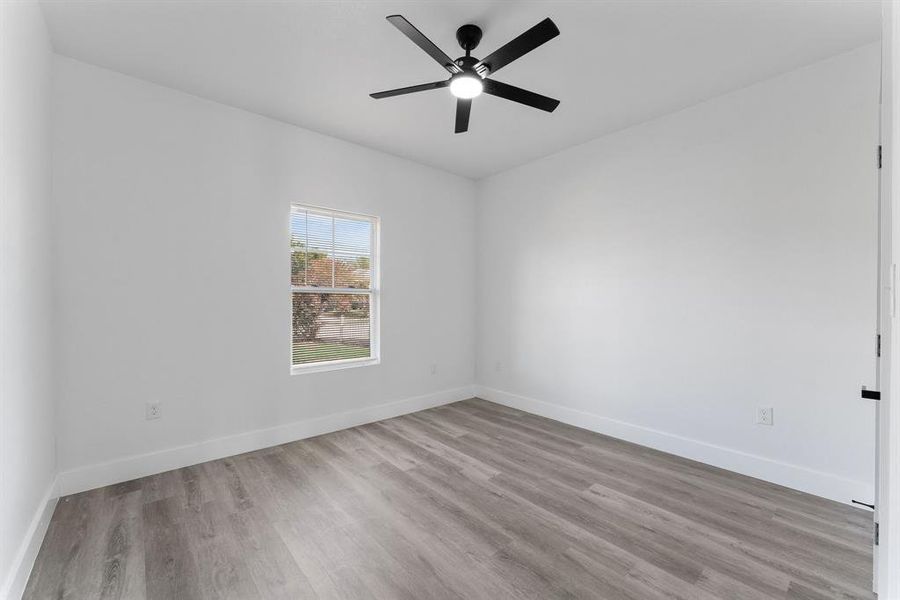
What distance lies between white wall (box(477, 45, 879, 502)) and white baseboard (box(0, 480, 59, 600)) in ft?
12.3

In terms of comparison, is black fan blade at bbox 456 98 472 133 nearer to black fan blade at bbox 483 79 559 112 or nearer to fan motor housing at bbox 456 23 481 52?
black fan blade at bbox 483 79 559 112

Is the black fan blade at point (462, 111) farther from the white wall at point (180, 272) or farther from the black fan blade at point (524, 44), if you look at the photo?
the white wall at point (180, 272)

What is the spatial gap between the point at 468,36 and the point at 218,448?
337cm

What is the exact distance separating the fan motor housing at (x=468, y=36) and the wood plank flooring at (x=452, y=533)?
8.96 feet

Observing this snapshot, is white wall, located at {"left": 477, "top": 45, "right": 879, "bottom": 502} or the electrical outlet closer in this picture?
white wall, located at {"left": 477, "top": 45, "right": 879, "bottom": 502}

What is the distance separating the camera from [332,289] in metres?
3.78

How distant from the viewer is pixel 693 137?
307cm

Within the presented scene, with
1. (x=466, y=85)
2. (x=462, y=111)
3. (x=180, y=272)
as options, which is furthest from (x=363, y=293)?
(x=466, y=85)

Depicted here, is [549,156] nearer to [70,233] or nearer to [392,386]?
[392,386]

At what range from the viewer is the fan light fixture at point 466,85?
217 centimetres

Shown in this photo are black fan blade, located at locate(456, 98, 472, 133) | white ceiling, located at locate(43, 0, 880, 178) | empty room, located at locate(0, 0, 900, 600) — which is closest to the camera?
empty room, located at locate(0, 0, 900, 600)

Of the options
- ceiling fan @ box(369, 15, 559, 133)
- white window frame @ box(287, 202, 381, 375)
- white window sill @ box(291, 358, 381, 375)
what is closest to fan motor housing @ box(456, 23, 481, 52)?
ceiling fan @ box(369, 15, 559, 133)

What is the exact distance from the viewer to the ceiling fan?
1.84m

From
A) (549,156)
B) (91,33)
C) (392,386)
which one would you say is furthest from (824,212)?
(91,33)
